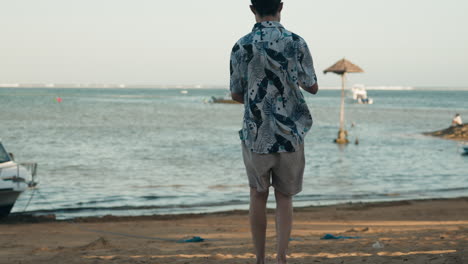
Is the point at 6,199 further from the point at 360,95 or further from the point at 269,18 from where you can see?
the point at 360,95

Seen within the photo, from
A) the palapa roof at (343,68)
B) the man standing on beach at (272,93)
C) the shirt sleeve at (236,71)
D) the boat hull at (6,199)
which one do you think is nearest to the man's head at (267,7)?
the man standing on beach at (272,93)

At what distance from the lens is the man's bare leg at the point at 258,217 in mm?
4016

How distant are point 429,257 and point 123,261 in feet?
9.35

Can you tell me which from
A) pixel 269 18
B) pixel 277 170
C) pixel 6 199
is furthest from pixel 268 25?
pixel 6 199

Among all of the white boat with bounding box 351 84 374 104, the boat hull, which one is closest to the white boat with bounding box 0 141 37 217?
the boat hull

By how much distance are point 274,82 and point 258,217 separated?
3.15 feet

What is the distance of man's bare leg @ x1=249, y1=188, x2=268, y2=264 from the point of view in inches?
158

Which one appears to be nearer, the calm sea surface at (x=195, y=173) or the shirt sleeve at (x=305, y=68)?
the shirt sleeve at (x=305, y=68)

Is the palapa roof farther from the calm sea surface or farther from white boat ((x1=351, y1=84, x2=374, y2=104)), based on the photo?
white boat ((x1=351, y1=84, x2=374, y2=104))

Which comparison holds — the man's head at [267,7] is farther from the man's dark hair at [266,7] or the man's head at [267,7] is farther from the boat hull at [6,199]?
the boat hull at [6,199]

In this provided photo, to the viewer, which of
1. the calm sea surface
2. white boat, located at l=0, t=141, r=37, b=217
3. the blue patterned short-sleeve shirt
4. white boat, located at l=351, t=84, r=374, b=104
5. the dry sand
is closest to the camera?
the blue patterned short-sleeve shirt

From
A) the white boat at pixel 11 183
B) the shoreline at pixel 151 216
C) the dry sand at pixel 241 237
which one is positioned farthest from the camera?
the shoreline at pixel 151 216

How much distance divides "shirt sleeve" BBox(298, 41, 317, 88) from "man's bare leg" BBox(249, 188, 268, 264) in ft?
2.62

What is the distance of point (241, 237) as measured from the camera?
7895 millimetres
